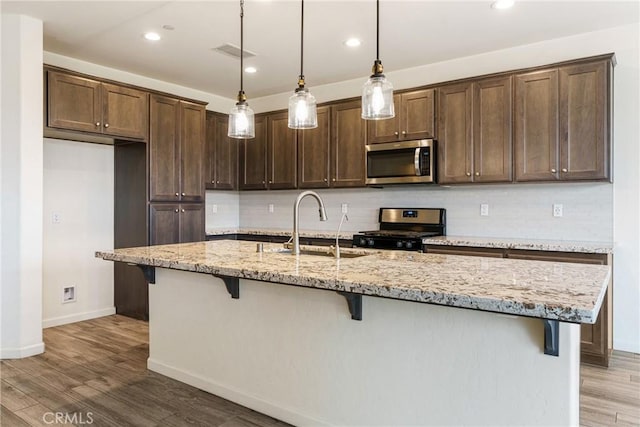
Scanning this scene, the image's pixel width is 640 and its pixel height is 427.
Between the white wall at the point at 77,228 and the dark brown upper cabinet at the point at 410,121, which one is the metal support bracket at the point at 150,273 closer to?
the white wall at the point at 77,228

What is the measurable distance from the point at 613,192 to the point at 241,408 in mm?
3396

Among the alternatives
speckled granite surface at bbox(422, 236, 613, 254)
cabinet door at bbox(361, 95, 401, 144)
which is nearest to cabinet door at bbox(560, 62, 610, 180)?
speckled granite surface at bbox(422, 236, 613, 254)

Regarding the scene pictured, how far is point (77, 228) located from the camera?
457 cm

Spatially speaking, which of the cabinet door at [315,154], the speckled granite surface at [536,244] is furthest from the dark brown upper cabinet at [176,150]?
the speckled granite surface at [536,244]

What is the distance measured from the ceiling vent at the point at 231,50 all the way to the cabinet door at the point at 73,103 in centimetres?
120

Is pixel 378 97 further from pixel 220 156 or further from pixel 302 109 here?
pixel 220 156

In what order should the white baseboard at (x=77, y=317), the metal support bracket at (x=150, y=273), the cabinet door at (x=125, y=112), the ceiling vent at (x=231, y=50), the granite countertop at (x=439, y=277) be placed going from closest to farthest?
1. the granite countertop at (x=439, y=277)
2. the metal support bracket at (x=150, y=273)
3. the ceiling vent at (x=231, y=50)
4. the cabinet door at (x=125, y=112)
5. the white baseboard at (x=77, y=317)

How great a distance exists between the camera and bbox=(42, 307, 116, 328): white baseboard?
4.33 meters

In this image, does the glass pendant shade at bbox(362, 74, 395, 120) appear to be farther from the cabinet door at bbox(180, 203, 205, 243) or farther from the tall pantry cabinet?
the cabinet door at bbox(180, 203, 205, 243)

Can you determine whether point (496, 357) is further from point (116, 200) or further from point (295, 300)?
point (116, 200)

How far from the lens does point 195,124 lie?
16.3 ft

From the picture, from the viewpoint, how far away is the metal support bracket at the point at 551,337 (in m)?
1.55

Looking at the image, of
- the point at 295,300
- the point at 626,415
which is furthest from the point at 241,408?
the point at 626,415

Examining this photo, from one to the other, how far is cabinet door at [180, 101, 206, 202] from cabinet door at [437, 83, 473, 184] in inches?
105
